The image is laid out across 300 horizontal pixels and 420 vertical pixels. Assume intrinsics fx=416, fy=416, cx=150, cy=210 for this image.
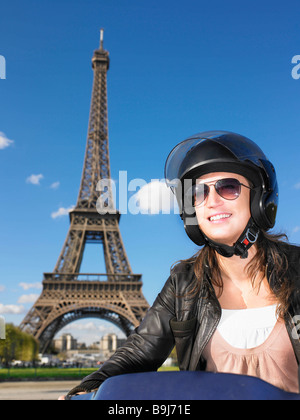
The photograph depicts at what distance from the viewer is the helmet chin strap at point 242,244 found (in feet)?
5.90

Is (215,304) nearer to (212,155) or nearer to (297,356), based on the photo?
(297,356)

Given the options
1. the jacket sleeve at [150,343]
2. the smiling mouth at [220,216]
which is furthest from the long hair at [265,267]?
the smiling mouth at [220,216]

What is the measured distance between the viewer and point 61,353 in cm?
10444

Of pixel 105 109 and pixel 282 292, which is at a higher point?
pixel 105 109

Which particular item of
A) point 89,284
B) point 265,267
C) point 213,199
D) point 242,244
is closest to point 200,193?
point 213,199

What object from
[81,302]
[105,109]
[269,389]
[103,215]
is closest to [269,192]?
[269,389]

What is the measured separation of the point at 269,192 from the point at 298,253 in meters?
0.30

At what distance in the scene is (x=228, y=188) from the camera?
5.87ft

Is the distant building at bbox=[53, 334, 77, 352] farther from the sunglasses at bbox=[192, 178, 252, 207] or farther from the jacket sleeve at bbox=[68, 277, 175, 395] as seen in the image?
the sunglasses at bbox=[192, 178, 252, 207]

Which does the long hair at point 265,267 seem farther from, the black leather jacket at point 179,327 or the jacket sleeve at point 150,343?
the jacket sleeve at point 150,343

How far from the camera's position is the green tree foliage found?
3425cm

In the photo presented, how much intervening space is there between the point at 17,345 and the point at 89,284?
785 cm

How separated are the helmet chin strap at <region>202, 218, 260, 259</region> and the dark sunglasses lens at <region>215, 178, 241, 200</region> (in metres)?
0.15

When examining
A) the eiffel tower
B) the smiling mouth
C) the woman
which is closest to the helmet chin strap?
the woman
